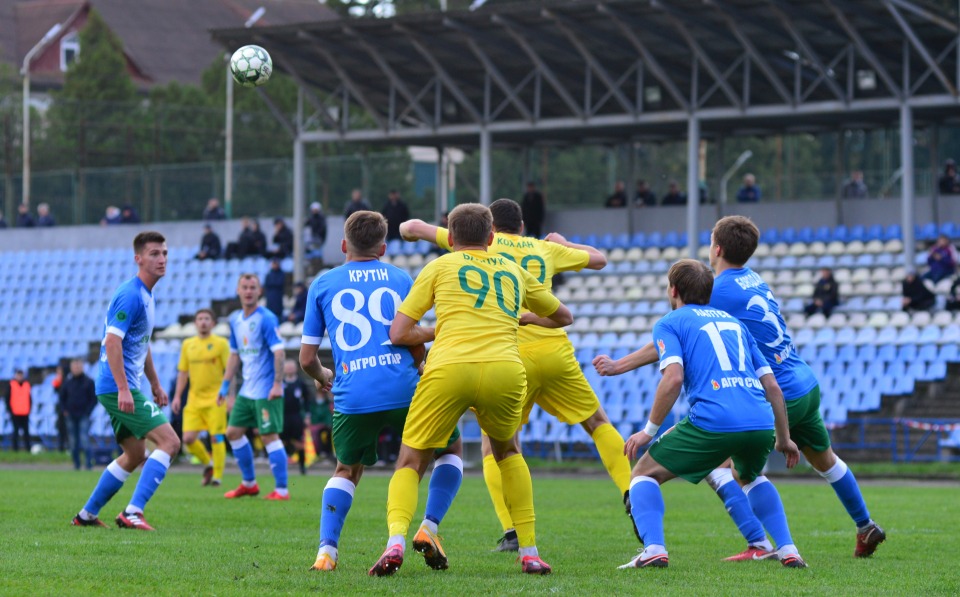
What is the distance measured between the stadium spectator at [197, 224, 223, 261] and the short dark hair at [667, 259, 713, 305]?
27474 mm

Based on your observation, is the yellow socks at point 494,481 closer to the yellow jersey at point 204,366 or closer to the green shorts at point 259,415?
the green shorts at point 259,415

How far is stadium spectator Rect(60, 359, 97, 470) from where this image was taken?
22.8 metres

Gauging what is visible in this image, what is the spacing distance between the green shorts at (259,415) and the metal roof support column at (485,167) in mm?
16359

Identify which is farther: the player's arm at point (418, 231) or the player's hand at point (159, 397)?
the player's hand at point (159, 397)

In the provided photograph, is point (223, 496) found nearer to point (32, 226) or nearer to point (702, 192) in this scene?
point (702, 192)

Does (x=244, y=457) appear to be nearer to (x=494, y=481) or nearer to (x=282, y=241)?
(x=494, y=481)

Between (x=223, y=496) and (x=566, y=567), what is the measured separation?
295 inches

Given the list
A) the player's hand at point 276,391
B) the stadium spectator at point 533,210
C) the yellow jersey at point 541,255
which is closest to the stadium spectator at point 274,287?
the stadium spectator at point 533,210

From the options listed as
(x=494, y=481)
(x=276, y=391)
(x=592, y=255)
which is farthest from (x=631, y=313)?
(x=592, y=255)

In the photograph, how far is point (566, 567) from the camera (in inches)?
324

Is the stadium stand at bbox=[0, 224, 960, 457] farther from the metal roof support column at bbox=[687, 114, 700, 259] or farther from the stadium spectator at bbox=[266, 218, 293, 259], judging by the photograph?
the metal roof support column at bbox=[687, 114, 700, 259]

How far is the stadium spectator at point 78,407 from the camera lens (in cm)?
2284

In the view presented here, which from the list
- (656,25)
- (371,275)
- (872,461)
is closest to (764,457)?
(371,275)

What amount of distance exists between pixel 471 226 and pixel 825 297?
19.6 meters
